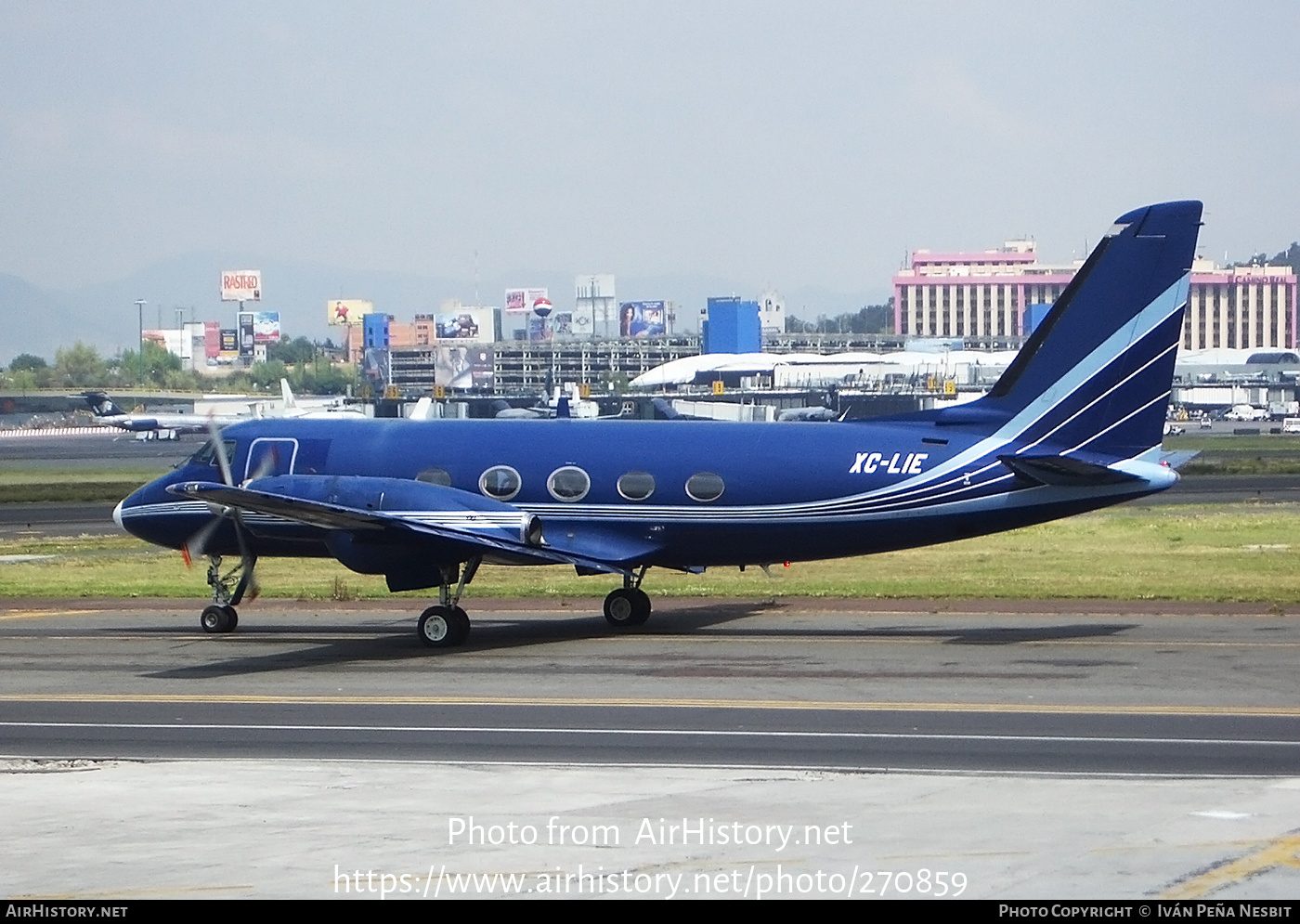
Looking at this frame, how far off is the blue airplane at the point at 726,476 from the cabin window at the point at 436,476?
31mm

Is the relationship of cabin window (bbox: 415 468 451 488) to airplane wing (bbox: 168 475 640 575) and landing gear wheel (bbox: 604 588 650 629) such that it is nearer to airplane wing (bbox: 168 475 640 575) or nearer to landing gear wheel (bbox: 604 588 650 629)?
airplane wing (bbox: 168 475 640 575)

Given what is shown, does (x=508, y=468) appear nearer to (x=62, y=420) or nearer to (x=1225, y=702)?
(x=1225, y=702)

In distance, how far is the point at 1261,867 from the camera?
33.1 ft

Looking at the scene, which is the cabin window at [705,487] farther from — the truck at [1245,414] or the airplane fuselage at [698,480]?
the truck at [1245,414]

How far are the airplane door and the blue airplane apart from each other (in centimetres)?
3

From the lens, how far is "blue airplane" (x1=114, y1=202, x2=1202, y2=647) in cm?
2417

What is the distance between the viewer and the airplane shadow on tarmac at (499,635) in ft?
78.0

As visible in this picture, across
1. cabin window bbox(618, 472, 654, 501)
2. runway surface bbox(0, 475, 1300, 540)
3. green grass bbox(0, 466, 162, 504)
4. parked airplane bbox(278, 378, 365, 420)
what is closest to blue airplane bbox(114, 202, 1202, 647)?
cabin window bbox(618, 472, 654, 501)

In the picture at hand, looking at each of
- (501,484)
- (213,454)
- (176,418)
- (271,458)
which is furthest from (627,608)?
(176,418)

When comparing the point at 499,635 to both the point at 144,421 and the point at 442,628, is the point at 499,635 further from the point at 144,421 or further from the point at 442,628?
the point at 144,421

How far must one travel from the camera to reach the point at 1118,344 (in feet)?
79.7

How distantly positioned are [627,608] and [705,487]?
2.95 meters

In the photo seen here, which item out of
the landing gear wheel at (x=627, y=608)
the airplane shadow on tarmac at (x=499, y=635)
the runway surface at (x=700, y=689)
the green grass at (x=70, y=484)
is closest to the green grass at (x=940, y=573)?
the runway surface at (x=700, y=689)
